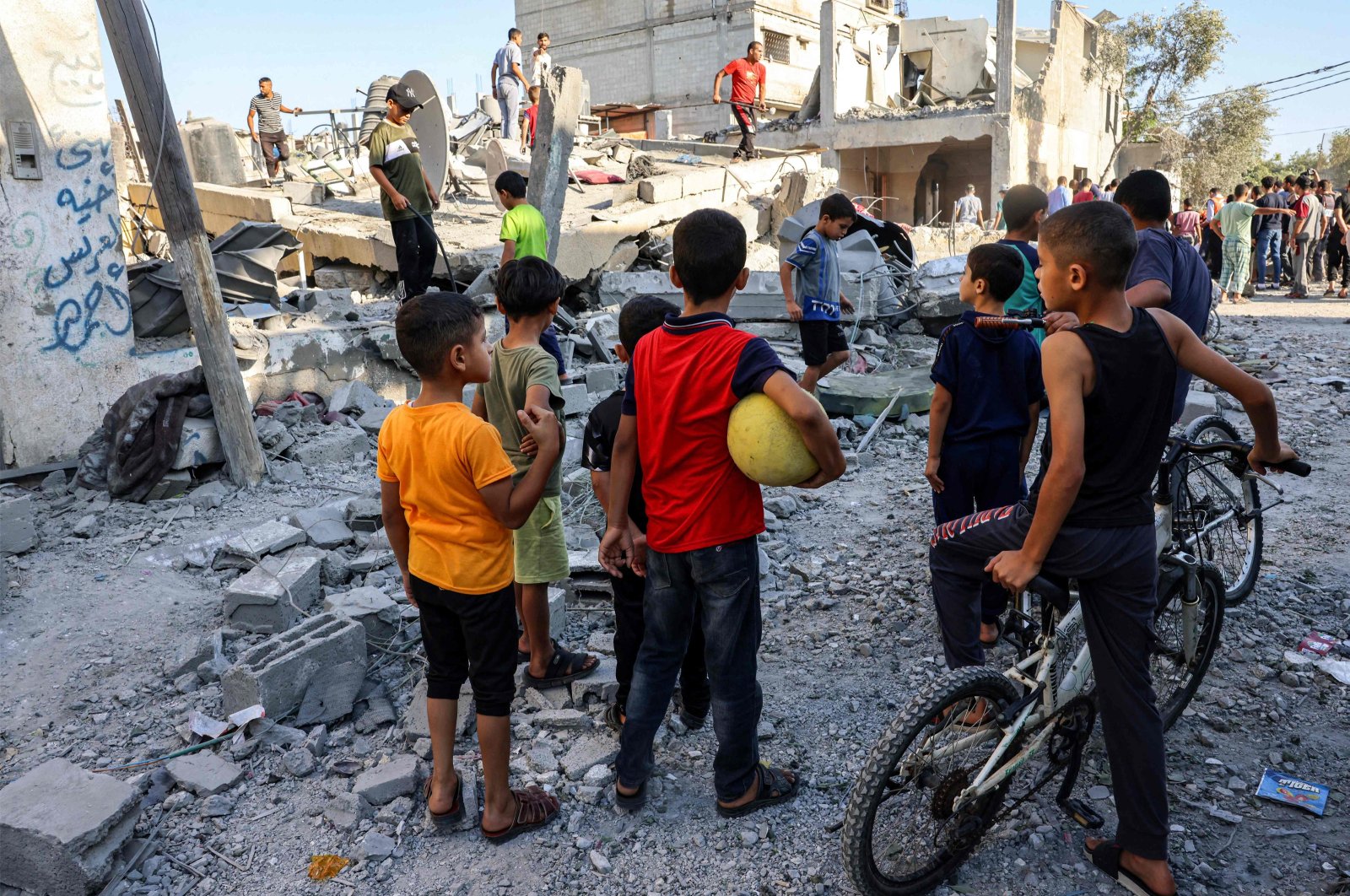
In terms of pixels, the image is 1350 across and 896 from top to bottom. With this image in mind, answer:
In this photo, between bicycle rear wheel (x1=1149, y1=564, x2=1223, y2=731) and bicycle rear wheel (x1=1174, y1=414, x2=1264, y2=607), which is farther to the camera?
bicycle rear wheel (x1=1174, y1=414, x2=1264, y2=607)

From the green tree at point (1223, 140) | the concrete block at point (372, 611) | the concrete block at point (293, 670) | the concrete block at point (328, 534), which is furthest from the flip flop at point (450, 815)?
the green tree at point (1223, 140)

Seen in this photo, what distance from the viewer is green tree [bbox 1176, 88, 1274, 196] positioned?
3034cm

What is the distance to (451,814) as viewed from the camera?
8.59 ft

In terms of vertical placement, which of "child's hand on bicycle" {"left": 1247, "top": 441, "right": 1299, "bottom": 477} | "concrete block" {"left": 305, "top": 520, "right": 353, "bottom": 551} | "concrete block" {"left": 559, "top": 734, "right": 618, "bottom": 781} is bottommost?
"concrete block" {"left": 559, "top": 734, "right": 618, "bottom": 781}

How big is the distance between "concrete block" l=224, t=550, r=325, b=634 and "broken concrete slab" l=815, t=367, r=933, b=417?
410 cm

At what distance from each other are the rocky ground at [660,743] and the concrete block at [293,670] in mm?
87

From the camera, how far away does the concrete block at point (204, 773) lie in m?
2.88

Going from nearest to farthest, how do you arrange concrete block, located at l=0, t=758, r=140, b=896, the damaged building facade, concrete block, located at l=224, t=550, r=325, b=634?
concrete block, located at l=0, t=758, r=140, b=896 < concrete block, located at l=224, t=550, r=325, b=634 < the damaged building facade

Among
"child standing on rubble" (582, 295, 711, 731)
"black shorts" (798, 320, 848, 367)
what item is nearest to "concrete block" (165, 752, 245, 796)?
"child standing on rubble" (582, 295, 711, 731)

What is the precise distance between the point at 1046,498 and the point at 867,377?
5.65 metres

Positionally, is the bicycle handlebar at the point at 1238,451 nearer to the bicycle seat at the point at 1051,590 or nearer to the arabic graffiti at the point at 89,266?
the bicycle seat at the point at 1051,590

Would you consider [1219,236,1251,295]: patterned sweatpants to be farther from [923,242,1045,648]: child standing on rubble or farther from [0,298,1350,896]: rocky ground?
[923,242,1045,648]: child standing on rubble

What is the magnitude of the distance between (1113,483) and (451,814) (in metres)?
2.06

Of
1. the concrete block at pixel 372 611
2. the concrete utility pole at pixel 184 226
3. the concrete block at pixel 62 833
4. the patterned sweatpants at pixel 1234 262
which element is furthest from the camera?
the patterned sweatpants at pixel 1234 262
